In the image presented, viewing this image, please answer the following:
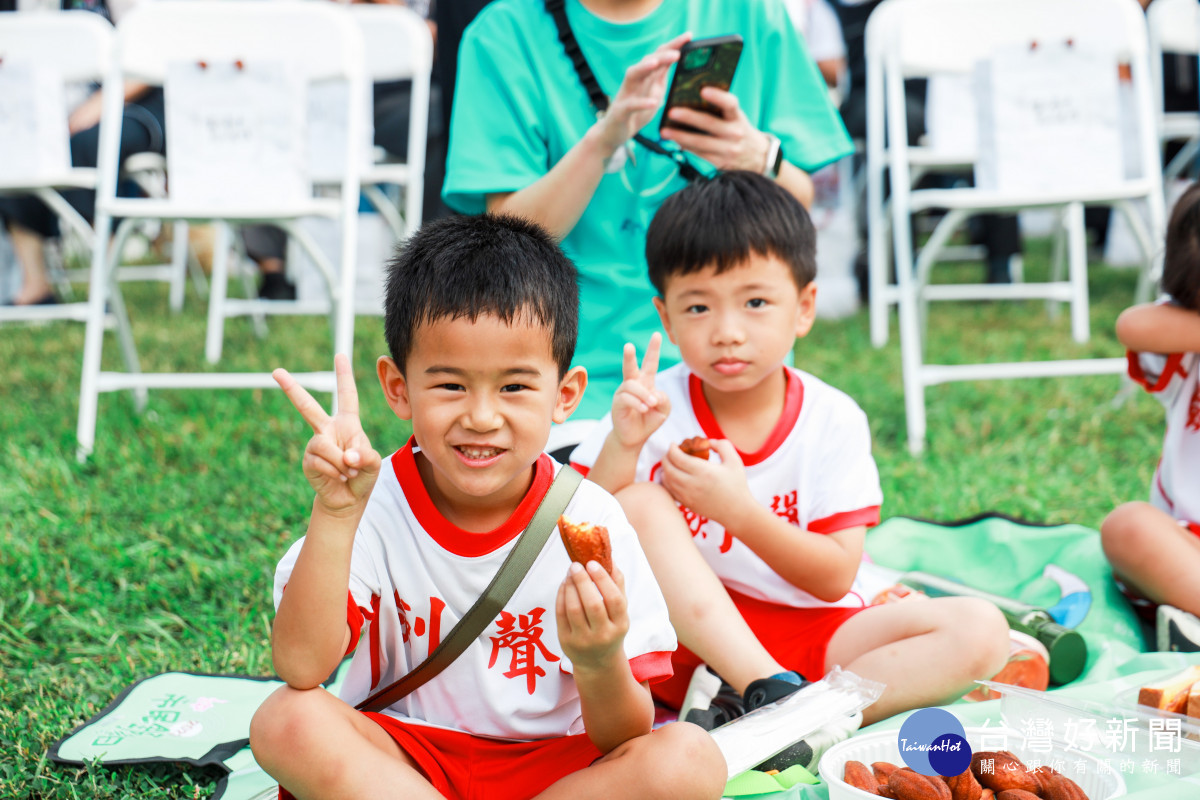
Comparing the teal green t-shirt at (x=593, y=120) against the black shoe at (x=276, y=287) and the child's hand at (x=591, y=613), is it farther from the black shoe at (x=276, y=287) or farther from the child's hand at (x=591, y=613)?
the black shoe at (x=276, y=287)

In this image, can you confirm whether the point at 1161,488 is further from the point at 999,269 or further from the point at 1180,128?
the point at 999,269

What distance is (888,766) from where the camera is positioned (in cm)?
125

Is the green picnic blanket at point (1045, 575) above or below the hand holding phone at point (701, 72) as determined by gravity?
below

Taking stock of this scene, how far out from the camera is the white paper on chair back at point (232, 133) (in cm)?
289

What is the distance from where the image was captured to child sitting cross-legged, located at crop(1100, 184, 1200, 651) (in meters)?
1.85

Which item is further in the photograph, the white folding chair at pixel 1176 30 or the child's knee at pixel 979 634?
the white folding chair at pixel 1176 30

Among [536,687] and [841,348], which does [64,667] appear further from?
[841,348]

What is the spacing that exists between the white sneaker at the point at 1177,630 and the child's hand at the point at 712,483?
0.81 meters

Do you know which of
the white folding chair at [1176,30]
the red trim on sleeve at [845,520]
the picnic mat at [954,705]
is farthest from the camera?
the white folding chair at [1176,30]

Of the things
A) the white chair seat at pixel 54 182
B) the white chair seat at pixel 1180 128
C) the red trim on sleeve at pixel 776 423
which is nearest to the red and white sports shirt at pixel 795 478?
the red trim on sleeve at pixel 776 423

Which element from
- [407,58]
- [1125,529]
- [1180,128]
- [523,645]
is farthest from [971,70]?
[523,645]

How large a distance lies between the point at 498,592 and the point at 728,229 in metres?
0.72

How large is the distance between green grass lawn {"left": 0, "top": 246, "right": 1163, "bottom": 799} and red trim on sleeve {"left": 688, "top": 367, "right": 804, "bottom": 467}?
2.88 ft

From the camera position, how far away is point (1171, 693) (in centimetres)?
147
